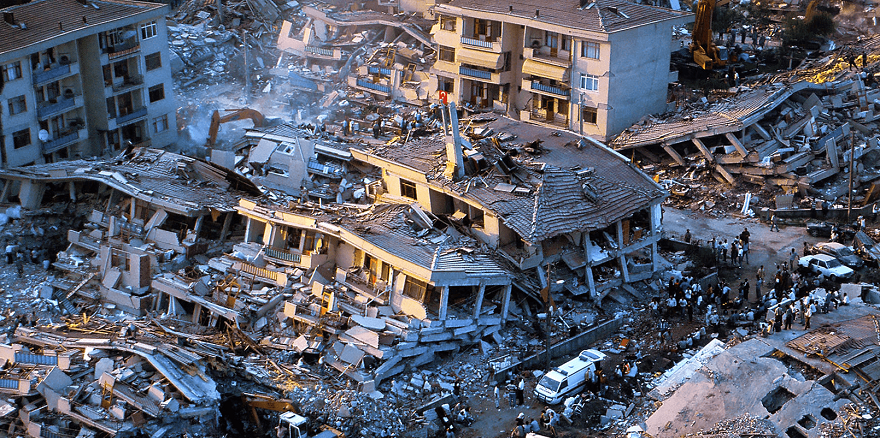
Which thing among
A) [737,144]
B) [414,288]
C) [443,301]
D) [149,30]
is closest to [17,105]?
[149,30]

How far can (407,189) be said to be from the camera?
46.8 metres

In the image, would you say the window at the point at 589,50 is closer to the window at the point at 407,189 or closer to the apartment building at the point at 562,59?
Result: the apartment building at the point at 562,59

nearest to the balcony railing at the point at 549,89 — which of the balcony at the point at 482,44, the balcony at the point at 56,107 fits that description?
the balcony at the point at 482,44

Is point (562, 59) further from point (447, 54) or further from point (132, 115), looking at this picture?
point (132, 115)

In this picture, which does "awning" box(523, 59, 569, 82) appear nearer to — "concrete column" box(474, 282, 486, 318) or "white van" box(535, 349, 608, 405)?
"concrete column" box(474, 282, 486, 318)

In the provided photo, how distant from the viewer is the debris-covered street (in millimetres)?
37312

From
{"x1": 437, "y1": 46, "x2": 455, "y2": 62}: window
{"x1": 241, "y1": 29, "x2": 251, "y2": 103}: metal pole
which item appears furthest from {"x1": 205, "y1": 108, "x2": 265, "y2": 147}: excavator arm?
{"x1": 437, "y1": 46, "x2": 455, "y2": 62}: window

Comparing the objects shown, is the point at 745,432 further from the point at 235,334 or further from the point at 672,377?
the point at 235,334

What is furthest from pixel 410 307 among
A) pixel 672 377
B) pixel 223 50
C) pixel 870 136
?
pixel 223 50

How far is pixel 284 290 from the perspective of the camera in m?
43.0

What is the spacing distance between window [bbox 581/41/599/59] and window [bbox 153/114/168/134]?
19.8m

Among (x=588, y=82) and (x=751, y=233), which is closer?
(x=751, y=233)

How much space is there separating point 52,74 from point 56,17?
9.75ft

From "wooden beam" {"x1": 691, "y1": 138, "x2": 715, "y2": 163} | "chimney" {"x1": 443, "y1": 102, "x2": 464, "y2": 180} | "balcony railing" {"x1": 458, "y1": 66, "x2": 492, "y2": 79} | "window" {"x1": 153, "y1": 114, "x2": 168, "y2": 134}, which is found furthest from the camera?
"balcony railing" {"x1": 458, "y1": 66, "x2": 492, "y2": 79}
